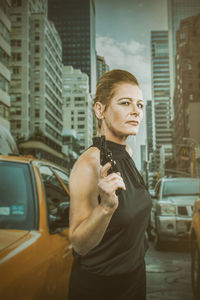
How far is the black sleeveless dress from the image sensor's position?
1484mm

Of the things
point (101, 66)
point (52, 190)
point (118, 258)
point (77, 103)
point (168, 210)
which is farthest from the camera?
point (168, 210)

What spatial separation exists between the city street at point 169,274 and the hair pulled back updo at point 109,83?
2846 mm

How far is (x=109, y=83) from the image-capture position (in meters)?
1.66

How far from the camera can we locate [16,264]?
72.7 inches

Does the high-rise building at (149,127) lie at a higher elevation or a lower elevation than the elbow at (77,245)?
higher

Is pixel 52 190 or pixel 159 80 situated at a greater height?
pixel 159 80

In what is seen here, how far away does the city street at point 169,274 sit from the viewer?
4316 millimetres

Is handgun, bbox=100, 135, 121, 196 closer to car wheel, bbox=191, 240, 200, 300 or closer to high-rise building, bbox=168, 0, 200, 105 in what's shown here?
high-rise building, bbox=168, 0, 200, 105

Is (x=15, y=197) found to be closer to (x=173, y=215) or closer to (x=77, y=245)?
(x=77, y=245)

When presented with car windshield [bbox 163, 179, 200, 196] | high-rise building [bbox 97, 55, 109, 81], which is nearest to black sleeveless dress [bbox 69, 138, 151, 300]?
high-rise building [bbox 97, 55, 109, 81]

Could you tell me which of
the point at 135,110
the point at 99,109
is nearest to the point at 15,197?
the point at 99,109

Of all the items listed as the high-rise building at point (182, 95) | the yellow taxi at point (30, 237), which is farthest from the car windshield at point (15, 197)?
the high-rise building at point (182, 95)

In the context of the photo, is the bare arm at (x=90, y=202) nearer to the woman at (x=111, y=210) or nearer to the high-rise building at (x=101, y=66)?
the woman at (x=111, y=210)

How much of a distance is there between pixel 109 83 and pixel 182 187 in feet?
22.9
